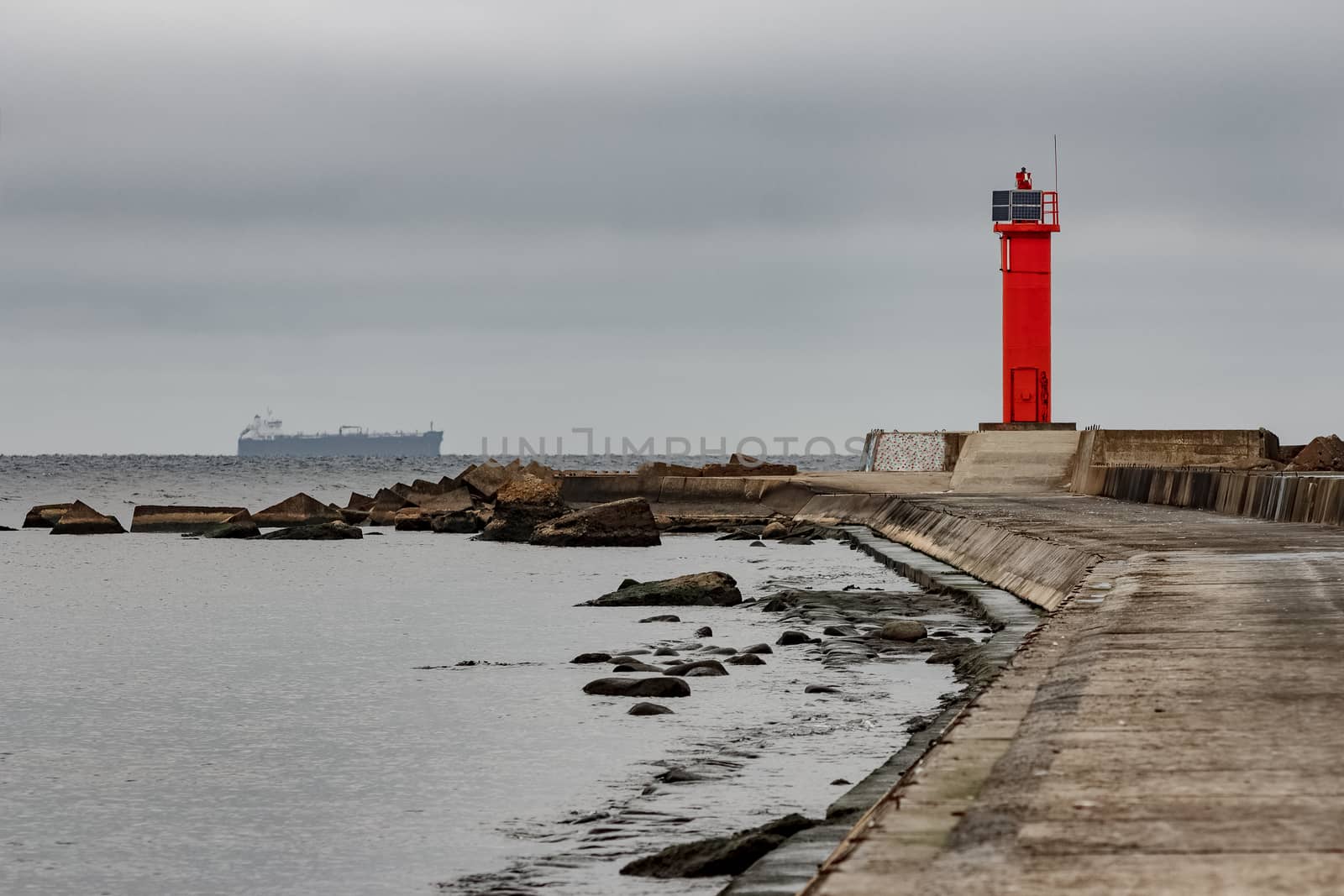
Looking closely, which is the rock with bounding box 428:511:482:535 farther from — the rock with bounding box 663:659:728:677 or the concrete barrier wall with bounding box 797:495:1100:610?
the rock with bounding box 663:659:728:677

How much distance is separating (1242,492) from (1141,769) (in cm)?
1467

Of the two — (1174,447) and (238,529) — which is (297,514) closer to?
(238,529)

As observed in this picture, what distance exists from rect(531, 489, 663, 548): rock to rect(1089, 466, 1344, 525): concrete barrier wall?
749 cm

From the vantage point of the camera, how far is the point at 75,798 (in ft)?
23.1

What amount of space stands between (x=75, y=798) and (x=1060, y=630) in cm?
456

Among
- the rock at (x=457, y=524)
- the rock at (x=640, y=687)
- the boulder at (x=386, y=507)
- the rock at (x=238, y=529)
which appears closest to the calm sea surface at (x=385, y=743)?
the rock at (x=640, y=687)

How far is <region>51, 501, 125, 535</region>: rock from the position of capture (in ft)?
112

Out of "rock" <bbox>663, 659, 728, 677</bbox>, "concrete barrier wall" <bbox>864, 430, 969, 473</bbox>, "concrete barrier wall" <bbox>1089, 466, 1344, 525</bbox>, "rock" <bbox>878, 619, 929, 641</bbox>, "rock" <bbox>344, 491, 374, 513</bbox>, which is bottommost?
"rock" <bbox>663, 659, 728, 677</bbox>

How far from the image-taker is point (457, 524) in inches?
1310

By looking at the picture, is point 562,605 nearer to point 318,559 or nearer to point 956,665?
Answer: point 956,665

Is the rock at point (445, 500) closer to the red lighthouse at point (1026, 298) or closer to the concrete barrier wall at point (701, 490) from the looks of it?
the concrete barrier wall at point (701, 490)

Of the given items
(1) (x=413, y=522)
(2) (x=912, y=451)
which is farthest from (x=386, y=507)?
(2) (x=912, y=451)

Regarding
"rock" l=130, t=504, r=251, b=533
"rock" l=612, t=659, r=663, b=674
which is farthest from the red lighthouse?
"rock" l=612, t=659, r=663, b=674

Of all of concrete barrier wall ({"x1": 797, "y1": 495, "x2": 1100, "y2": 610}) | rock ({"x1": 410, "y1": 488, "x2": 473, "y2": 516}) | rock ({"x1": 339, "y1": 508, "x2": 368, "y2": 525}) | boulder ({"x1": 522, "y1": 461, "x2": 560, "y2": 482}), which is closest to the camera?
concrete barrier wall ({"x1": 797, "y1": 495, "x2": 1100, "y2": 610})
